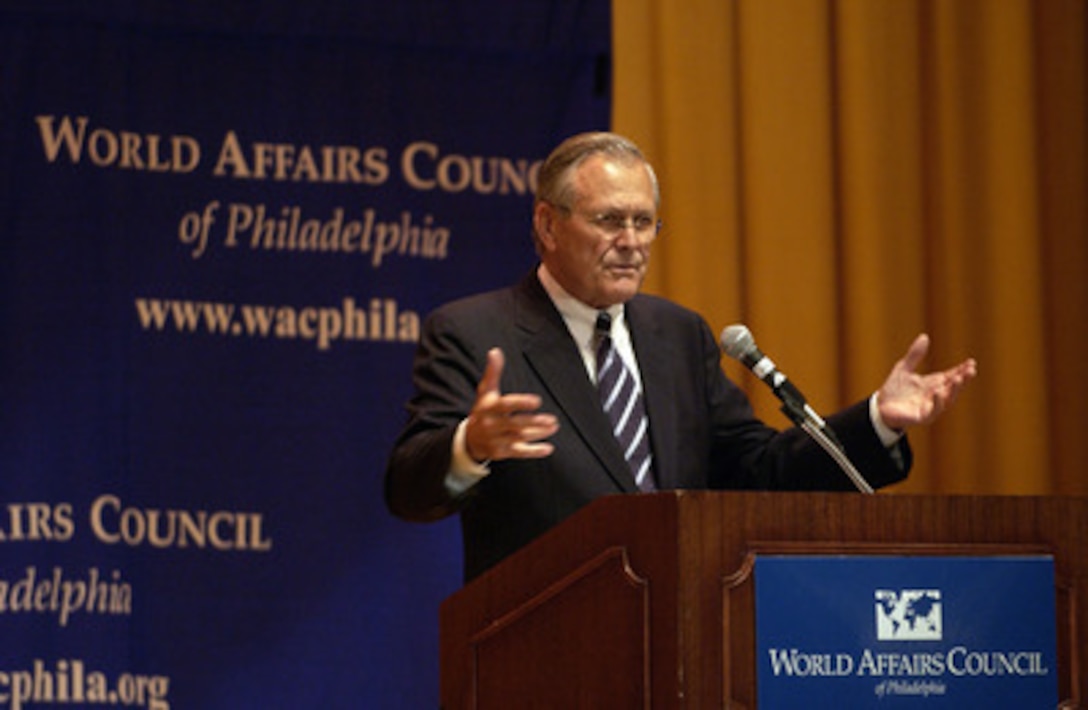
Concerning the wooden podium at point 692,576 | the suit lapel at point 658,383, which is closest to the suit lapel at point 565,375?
the suit lapel at point 658,383

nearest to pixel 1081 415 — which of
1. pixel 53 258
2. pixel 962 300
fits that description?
pixel 962 300

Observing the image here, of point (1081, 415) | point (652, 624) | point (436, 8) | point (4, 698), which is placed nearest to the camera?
point (652, 624)

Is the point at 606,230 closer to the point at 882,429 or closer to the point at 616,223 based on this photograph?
the point at 616,223

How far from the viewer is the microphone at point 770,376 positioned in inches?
108

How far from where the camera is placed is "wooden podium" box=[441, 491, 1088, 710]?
2227 mm

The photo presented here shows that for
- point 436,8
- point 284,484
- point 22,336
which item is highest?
point 436,8

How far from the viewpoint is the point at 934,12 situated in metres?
5.36

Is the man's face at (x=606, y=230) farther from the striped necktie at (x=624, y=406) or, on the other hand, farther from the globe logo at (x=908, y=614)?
the globe logo at (x=908, y=614)

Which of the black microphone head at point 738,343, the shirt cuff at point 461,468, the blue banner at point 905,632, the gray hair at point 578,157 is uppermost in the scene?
the gray hair at point 578,157

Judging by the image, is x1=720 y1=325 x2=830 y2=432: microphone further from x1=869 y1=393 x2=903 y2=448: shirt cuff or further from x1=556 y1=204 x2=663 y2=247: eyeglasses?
x1=556 y1=204 x2=663 y2=247: eyeglasses

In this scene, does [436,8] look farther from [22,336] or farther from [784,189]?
Result: [22,336]

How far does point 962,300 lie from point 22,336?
2865 mm

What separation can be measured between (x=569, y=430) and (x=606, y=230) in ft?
1.47

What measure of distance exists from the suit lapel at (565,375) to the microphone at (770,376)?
1.25 feet
